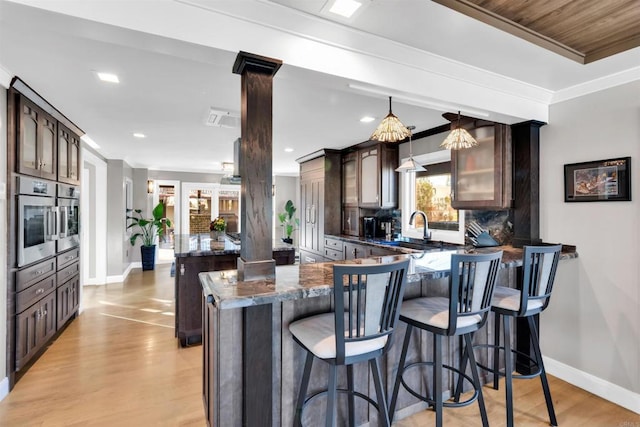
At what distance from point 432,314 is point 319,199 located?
12.5ft

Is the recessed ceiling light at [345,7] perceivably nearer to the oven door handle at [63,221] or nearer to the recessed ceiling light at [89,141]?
the oven door handle at [63,221]

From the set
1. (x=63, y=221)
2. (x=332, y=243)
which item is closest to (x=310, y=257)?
(x=332, y=243)

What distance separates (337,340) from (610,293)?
2302 millimetres

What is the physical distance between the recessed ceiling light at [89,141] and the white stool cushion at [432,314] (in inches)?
184

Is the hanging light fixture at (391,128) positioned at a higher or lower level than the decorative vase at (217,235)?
higher

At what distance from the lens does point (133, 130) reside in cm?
407

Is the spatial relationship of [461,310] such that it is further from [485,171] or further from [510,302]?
[485,171]

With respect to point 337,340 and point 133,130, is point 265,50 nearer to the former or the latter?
point 337,340

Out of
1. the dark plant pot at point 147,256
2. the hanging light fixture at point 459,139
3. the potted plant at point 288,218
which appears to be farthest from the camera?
the potted plant at point 288,218

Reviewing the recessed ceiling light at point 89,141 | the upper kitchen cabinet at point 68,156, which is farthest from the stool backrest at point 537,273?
the recessed ceiling light at point 89,141

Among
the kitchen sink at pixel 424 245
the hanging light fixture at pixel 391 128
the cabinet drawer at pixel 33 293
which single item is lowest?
the cabinet drawer at pixel 33 293

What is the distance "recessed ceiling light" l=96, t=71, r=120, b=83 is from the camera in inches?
93.2

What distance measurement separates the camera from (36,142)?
9.42 feet

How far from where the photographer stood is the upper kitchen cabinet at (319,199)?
5.30m
